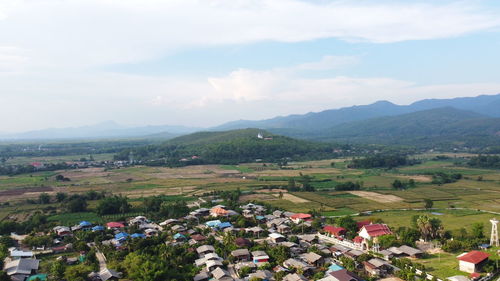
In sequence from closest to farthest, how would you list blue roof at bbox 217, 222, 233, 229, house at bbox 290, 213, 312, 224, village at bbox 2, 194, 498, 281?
1. village at bbox 2, 194, 498, 281
2. blue roof at bbox 217, 222, 233, 229
3. house at bbox 290, 213, 312, 224

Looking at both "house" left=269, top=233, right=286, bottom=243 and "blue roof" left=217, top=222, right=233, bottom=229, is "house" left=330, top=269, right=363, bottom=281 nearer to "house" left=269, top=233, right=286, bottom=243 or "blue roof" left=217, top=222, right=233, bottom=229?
"house" left=269, top=233, right=286, bottom=243

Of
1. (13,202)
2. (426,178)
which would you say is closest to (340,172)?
(426,178)

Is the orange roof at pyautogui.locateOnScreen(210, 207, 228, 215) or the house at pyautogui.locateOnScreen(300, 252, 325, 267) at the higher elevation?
the orange roof at pyautogui.locateOnScreen(210, 207, 228, 215)

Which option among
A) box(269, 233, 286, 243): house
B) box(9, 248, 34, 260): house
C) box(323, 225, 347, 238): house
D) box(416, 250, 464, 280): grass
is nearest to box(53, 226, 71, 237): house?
box(9, 248, 34, 260): house

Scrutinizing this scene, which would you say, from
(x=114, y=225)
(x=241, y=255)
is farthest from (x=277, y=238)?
(x=114, y=225)

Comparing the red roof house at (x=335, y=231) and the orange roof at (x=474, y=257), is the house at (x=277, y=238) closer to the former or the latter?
the red roof house at (x=335, y=231)

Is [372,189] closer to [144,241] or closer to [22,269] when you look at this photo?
[144,241]

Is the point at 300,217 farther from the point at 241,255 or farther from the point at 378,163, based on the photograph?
the point at 378,163
